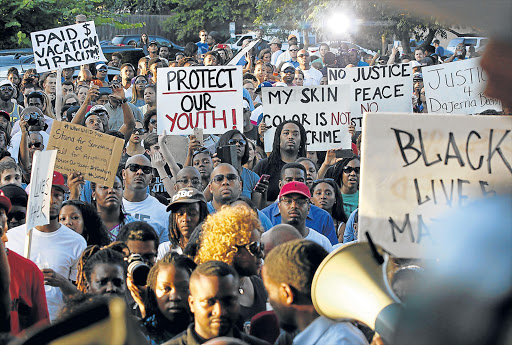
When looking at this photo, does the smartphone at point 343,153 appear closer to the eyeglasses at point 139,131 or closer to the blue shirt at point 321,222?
the eyeglasses at point 139,131

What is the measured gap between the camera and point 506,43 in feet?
2.76

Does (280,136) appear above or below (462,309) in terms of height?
above

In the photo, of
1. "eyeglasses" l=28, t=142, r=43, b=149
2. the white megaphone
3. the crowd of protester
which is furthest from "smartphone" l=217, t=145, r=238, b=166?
the white megaphone

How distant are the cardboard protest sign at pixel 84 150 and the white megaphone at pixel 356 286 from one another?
4049mm

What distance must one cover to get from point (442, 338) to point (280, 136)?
6744 mm

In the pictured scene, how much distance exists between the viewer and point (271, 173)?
738cm

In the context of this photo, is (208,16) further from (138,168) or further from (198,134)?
(138,168)

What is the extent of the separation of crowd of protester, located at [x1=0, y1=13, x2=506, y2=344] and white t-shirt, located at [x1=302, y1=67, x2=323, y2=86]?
4019 millimetres

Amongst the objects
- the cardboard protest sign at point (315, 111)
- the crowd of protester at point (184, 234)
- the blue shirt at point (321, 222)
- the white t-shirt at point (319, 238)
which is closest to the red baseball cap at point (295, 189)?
the crowd of protester at point (184, 234)

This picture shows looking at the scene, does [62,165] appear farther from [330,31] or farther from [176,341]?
[330,31]

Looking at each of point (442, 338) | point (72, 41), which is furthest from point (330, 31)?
point (442, 338)

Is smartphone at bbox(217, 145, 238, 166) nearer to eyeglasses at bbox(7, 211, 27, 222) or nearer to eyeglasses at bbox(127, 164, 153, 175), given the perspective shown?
eyeglasses at bbox(127, 164, 153, 175)

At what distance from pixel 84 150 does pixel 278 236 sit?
249 centimetres

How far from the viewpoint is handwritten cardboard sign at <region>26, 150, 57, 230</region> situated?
14.8ft
